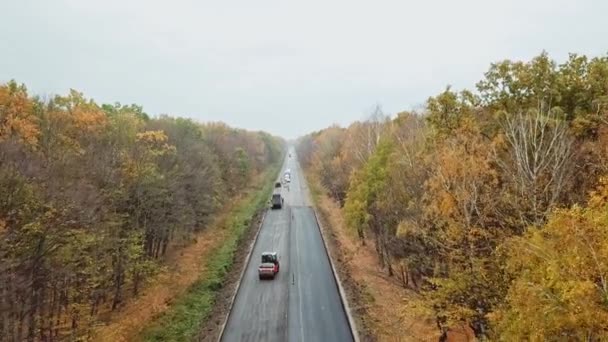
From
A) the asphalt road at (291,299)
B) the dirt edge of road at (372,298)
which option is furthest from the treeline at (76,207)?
the dirt edge of road at (372,298)

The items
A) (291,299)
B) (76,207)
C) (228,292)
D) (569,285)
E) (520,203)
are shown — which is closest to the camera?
(569,285)

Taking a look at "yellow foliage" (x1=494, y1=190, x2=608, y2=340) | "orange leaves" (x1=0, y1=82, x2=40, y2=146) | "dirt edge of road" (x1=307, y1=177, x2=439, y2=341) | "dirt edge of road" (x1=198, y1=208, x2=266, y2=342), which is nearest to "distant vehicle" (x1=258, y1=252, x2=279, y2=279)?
"dirt edge of road" (x1=198, y1=208, x2=266, y2=342)

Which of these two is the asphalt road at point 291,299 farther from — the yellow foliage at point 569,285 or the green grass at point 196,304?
the yellow foliage at point 569,285

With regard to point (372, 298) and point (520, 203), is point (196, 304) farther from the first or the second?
point (520, 203)

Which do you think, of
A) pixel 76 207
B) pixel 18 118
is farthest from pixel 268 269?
pixel 18 118

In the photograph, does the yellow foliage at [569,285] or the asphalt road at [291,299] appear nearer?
the yellow foliage at [569,285]

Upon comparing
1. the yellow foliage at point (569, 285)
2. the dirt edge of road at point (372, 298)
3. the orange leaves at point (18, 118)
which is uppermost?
the orange leaves at point (18, 118)

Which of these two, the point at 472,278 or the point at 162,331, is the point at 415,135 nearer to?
the point at 472,278
